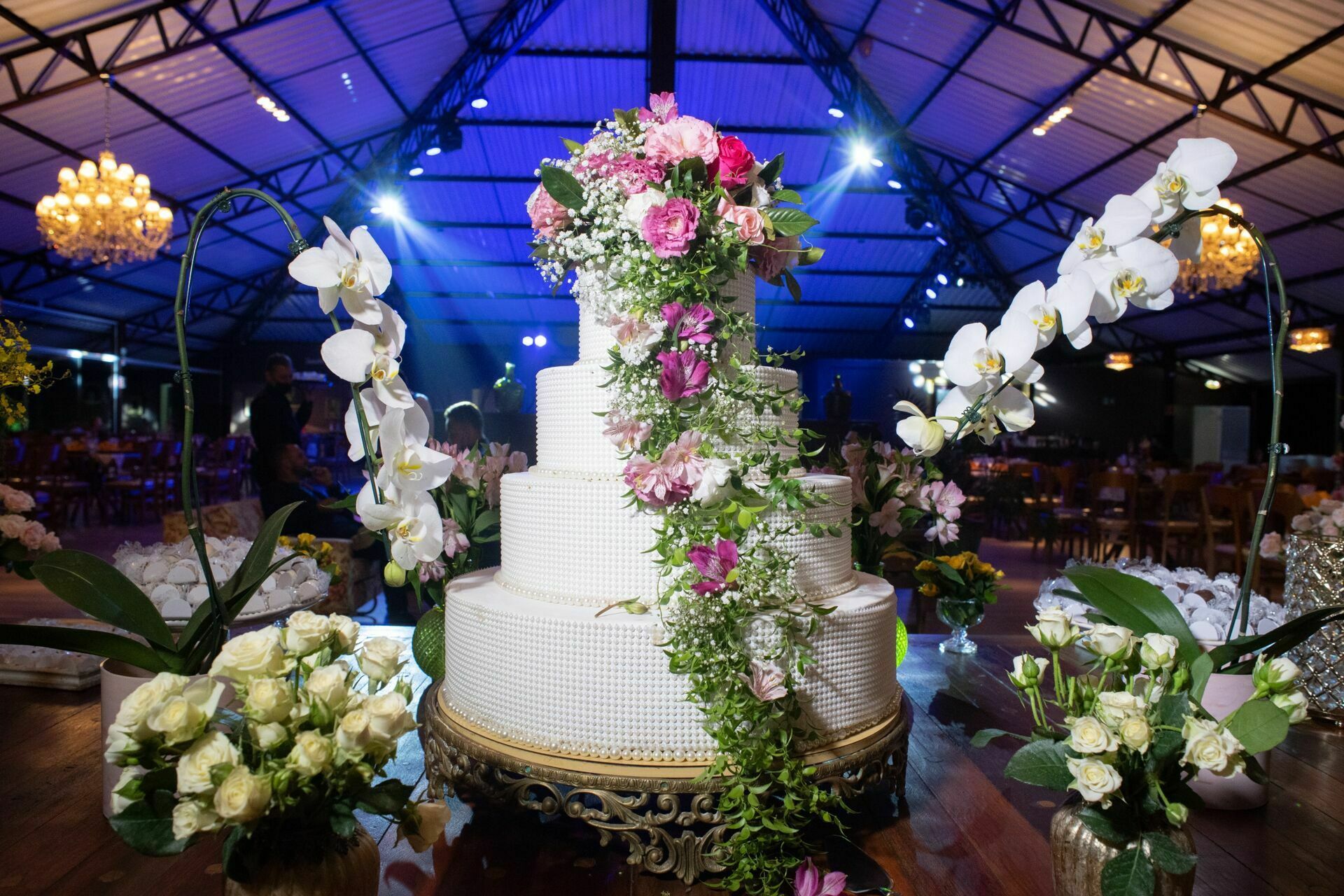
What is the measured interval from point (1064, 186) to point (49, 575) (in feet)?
42.3

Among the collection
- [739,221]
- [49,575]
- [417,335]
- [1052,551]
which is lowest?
[1052,551]

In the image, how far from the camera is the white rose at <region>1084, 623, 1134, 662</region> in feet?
3.56

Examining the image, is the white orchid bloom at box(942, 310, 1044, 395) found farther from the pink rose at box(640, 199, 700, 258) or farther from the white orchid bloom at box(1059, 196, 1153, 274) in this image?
the pink rose at box(640, 199, 700, 258)

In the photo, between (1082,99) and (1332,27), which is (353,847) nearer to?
(1332,27)

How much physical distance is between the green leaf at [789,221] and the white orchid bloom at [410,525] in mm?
925

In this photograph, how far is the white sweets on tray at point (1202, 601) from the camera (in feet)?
5.91

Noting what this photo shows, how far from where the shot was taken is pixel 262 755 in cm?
95

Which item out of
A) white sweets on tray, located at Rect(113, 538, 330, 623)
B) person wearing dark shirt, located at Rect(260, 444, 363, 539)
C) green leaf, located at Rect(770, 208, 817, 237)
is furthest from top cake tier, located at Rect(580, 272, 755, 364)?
person wearing dark shirt, located at Rect(260, 444, 363, 539)

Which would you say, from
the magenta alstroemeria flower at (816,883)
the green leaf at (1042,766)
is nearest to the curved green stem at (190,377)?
the magenta alstroemeria flower at (816,883)

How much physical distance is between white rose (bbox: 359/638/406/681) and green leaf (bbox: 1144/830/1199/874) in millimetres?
1008

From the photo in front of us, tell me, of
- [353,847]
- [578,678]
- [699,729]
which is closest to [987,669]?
[699,729]

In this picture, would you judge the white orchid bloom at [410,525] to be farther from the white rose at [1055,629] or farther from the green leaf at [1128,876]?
the green leaf at [1128,876]

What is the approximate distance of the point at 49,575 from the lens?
45.3 inches

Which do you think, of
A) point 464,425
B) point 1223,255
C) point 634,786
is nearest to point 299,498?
point 464,425
